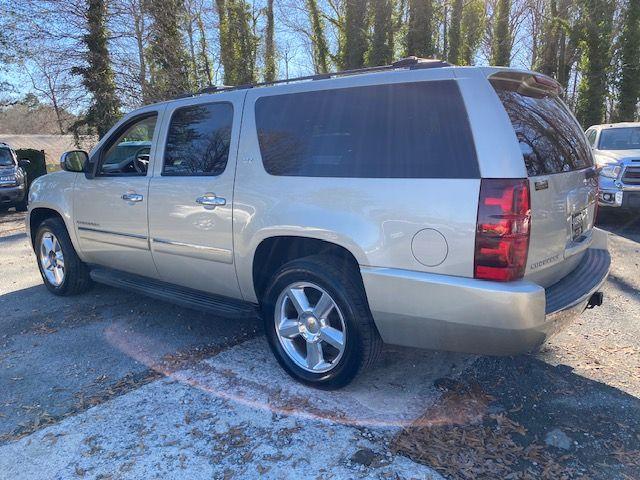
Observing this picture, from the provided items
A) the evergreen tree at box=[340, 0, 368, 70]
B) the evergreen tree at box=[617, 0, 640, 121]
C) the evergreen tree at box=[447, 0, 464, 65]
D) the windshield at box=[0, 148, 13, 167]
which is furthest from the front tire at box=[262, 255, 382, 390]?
the evergreen tree at box=[617, 0, 640, 121]

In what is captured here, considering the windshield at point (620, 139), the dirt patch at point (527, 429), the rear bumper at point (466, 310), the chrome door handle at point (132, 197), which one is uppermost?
the windshield at point (620, 139)

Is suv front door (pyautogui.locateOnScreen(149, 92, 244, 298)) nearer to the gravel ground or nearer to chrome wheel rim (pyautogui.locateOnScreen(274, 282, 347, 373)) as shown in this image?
chrome wheel rim (pyautogui.locateOnScreen(274, 282, 347, 373))

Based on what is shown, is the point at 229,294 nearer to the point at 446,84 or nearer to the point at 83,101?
the point at 446,84

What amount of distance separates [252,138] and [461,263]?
1698 mm

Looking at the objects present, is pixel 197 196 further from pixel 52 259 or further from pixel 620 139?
pixel 620 139

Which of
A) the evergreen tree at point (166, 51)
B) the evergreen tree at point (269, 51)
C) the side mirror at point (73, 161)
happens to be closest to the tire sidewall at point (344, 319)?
the side mirror at point (73, 161)

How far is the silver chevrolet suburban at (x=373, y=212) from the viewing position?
2.54 metres

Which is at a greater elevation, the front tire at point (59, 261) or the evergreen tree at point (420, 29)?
the evergreen tree at point (420, 29)

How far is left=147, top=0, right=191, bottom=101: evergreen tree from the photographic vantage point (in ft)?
49.3

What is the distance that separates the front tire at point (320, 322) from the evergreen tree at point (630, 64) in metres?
23.8

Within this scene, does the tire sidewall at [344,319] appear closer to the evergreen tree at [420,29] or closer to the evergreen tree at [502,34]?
the evergreen tree at [420,29]

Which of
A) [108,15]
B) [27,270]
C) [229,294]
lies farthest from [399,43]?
[229,294]

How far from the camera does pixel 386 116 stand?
2.92 meters

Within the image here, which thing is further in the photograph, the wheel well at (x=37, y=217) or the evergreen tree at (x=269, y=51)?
the evergreen tree at (x=269, y=51)
